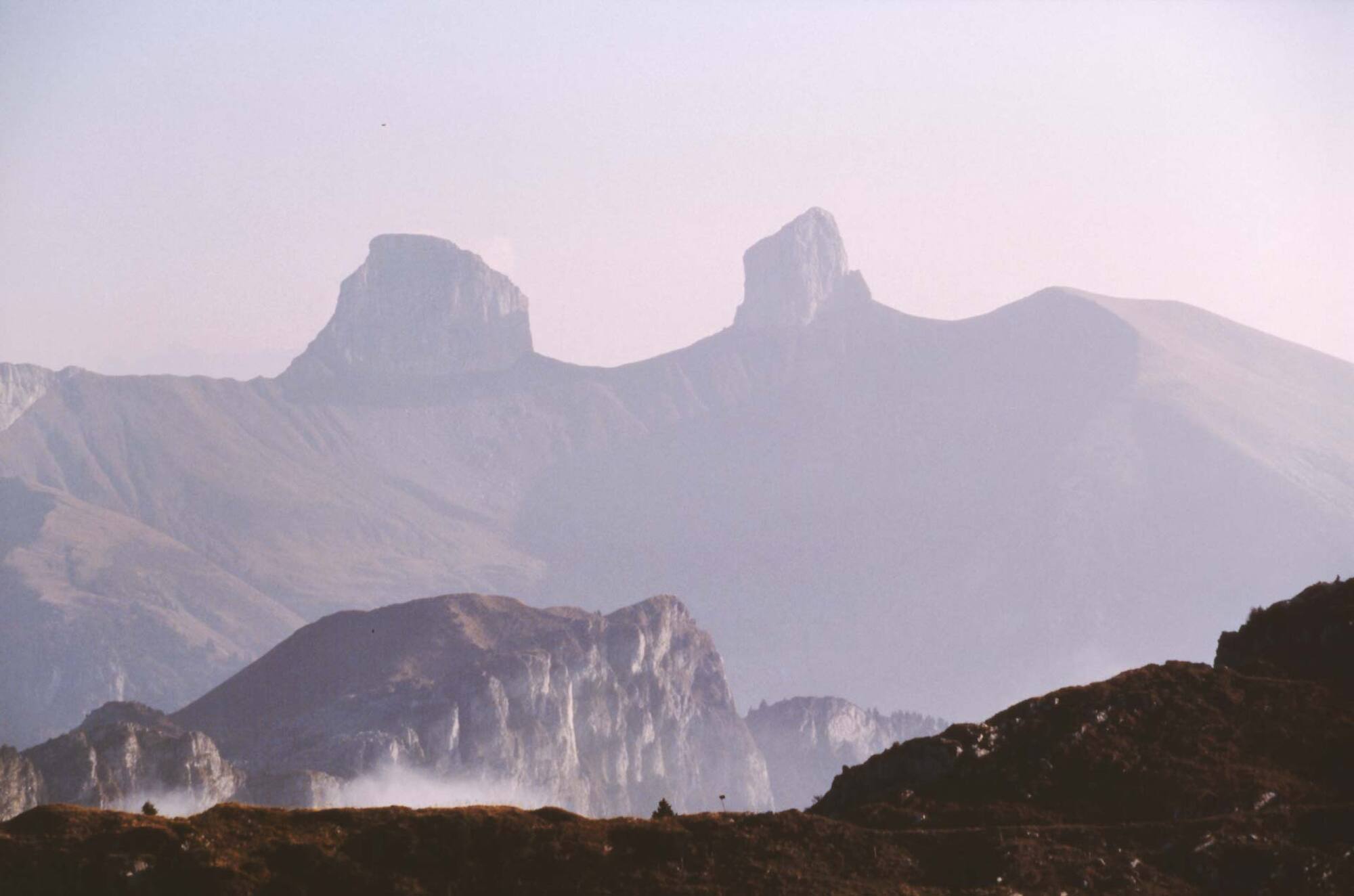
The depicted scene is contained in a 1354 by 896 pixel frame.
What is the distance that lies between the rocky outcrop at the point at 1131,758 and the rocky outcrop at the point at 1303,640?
67 cm

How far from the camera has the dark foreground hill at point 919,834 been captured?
7969 centimetres

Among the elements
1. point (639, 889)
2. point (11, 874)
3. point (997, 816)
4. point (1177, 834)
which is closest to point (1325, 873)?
point (1177, 834)

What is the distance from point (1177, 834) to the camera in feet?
286

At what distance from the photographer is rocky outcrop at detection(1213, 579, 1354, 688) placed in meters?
110

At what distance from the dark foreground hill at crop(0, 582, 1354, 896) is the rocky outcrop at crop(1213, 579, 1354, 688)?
7.80 meters

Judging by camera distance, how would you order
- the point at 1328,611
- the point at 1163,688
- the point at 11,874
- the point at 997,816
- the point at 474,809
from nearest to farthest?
1. the point at 11,874
2. the point at 474,809
3. the point at 997,816
4. the point at 1163,688
5. the point at 1328,611

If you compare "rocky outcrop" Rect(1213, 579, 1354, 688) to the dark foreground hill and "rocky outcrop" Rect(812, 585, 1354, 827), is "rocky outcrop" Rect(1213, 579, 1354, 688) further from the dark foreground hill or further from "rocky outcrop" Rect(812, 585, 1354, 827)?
the dark foreground hill

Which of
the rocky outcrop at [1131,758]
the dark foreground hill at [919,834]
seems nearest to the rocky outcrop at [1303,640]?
the rocky outcrop at [1131,758]

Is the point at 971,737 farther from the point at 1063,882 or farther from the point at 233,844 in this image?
the point at 233,844

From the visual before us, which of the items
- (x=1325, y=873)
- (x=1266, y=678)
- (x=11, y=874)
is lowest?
(x=1325, y=873)

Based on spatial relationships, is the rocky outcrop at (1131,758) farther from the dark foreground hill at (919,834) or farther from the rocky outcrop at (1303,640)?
the rocky outcrop at (1303,640)

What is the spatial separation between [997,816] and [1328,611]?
109 feet

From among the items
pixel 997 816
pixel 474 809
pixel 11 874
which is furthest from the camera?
pixel 997 816

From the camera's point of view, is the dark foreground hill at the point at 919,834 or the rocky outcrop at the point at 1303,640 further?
the rocky outcrop at the point at 1303,640
